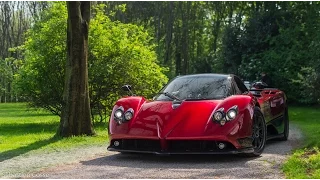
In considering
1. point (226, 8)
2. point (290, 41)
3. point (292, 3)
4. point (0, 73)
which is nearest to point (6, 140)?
point (290, 41)

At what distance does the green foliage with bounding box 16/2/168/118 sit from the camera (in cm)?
1644

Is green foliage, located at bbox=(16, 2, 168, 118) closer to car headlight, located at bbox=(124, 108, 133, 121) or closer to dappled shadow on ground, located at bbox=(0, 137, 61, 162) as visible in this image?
dappled shadow on ground, located at bbox=(0, 137, 61, 162)

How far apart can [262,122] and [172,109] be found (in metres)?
1.67

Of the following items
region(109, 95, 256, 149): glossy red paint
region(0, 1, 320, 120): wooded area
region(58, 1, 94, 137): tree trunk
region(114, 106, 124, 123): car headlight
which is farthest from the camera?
region(0, 1, 320, 120): wooded area

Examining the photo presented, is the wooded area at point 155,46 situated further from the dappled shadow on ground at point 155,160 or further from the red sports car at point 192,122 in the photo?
the dappled shadow on ground at point 155,160

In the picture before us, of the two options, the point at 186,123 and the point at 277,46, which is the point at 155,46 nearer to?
the point at 186,123

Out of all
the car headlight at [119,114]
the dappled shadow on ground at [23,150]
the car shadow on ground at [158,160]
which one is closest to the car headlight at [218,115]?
the car shadow on ground at [158,160]

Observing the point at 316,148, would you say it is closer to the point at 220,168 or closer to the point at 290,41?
the point at 220,168

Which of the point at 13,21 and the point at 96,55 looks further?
the point at 13,21

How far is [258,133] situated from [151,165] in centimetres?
213

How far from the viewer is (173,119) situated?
781 centimetres

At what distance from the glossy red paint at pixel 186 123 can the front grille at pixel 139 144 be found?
101 millimetres

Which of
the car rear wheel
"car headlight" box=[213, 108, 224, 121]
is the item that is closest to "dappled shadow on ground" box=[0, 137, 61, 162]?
"car headlight" box=[213, 108, 224, 121]

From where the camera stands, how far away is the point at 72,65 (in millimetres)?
11625
